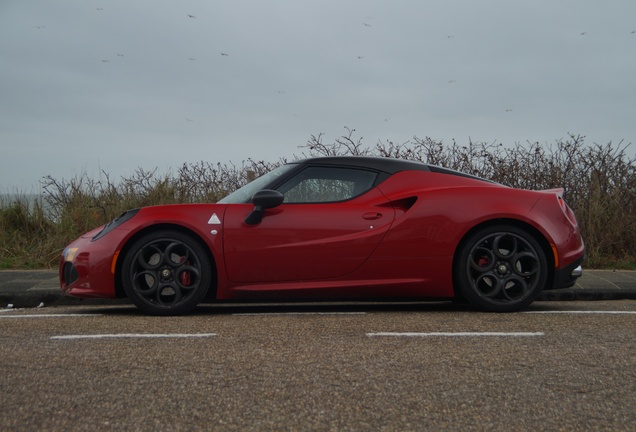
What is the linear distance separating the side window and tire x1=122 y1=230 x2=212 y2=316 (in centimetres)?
91

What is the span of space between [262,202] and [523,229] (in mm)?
2210

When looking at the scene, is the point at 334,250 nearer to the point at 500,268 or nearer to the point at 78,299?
the point at 500,268

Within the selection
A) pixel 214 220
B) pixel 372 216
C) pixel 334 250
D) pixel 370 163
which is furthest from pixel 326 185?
pixel 214 220

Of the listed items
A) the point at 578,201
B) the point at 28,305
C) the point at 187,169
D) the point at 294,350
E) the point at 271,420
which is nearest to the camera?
the point at 271,420

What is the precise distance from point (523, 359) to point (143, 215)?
3586 millimetres

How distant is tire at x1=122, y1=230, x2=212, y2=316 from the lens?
703cm

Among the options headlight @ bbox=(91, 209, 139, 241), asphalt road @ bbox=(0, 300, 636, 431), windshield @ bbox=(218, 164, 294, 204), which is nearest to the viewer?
asphalt road @ bbox=(0, 300, 636, 431)

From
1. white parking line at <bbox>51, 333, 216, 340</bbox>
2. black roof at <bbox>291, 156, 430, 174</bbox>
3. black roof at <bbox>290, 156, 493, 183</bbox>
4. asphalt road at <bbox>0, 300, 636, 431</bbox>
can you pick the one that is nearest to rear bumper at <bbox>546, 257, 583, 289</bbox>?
asphalt road at <bbox>0, 300, 636, 431</bbox>

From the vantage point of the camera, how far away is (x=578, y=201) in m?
12.4

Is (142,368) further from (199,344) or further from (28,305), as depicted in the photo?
(28,305)

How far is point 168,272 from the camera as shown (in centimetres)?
705

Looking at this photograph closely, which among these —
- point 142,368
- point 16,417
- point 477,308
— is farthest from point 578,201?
point 16,417

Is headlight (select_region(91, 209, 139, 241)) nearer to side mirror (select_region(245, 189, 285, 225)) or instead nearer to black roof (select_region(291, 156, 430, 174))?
side mirror (select_region(245, 189, 285, 225))

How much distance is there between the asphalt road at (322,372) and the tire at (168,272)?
25 centimetres
